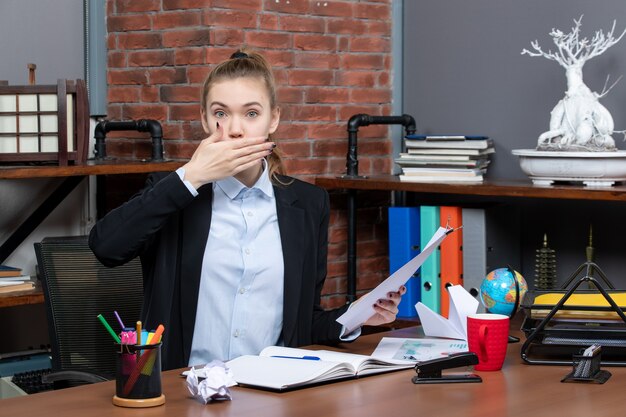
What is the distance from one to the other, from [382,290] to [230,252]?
1.35 ft

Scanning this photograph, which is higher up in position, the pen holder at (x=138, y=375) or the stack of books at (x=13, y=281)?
the pen holder at (x=138, y=375)

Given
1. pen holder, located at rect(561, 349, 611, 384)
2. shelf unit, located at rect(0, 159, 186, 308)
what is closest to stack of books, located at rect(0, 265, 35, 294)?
shelf unit, located at rect(0, 159, 186, 308)

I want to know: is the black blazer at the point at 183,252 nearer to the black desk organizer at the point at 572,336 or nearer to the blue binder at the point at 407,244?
the black desk organizer at the point at 572,336

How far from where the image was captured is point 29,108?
10.4ft

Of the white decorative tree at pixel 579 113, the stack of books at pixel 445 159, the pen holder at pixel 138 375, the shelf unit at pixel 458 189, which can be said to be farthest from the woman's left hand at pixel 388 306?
the stack of books at pixel 445 159

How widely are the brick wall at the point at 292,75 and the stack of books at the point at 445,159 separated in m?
0.35

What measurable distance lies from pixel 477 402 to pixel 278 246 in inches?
31.3

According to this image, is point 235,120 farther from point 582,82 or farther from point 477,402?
point 582,82

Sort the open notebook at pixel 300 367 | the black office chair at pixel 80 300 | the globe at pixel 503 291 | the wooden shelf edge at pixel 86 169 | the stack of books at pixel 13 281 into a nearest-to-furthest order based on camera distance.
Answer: the open notebook at pixel 300 367 < the globe at pixel 503 291 < the black office chair at pixel 80 300 < the wooden shelf edge at pixel 86 169 < the stack of books at pixel 13 281

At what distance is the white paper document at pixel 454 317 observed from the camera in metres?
2.39

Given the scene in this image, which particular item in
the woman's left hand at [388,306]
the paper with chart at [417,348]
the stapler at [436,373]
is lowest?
the paper with chart at [417,348]

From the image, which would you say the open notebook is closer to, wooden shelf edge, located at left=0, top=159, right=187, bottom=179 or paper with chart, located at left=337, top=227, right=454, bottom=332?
paper with chart, located at left=337, top=227, right=454, bottom=332

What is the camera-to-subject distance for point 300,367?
203cm

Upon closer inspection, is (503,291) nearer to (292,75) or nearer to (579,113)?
(579,113)
